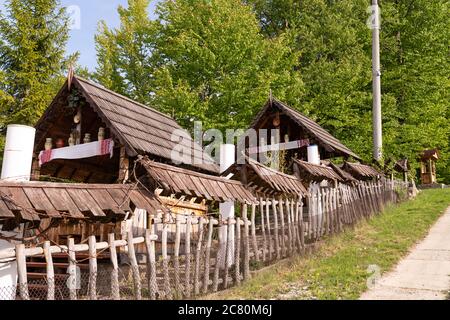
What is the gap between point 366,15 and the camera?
2712 cm

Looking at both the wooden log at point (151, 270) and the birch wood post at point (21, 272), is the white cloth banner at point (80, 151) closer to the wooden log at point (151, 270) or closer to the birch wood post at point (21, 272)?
the wooden log at point (151, 270)

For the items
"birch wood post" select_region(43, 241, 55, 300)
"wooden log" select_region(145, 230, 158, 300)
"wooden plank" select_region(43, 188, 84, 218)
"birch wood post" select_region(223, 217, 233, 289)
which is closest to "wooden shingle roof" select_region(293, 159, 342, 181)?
"birch wood post" select_region(223, 217, 233, 289)

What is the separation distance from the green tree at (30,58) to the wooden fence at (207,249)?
9.91 metres

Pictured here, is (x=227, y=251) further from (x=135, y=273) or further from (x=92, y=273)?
(x=92, y=273)

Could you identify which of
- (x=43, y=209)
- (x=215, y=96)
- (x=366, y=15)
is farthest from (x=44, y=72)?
(x=366, y=15)

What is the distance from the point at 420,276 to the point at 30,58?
1774 cm

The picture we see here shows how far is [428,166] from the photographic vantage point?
28.8 meters

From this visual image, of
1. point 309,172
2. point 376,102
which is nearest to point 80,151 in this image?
point 309,172

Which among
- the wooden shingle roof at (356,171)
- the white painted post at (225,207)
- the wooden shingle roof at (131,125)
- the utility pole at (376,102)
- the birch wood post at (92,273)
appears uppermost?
→ the utility pole at (376,102)

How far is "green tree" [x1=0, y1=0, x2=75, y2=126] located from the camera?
17.8m

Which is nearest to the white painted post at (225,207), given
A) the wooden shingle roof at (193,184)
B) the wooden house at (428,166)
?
the wooden shingle roof at (193,184)

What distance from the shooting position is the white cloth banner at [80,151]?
10.6m

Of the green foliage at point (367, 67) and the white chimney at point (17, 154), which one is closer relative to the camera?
the white chimney at point (17, 154)

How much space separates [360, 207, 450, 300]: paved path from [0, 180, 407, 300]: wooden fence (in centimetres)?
202
